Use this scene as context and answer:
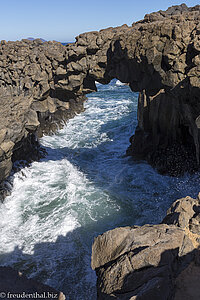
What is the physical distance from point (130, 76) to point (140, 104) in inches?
231

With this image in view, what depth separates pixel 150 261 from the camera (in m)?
6.47

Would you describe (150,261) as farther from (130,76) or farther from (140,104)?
(140,104)

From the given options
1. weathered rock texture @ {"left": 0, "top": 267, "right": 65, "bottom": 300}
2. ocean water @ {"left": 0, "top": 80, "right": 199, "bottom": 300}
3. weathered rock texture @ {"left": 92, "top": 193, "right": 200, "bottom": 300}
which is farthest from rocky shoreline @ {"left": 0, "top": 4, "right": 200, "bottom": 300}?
ocean water @ {"left": 0, "top": 80, "right": 199, "bottom": 300}

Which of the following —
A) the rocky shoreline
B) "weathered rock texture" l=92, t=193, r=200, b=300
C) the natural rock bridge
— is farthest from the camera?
the natural rock bridge

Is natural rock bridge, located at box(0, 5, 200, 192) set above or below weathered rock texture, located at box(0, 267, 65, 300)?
above

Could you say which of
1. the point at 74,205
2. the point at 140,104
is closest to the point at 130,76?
the point at 140,104

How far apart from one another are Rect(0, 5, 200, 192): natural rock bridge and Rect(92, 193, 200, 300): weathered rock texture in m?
5.64

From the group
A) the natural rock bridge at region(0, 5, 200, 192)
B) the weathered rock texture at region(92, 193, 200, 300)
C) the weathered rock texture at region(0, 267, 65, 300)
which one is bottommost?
the weathered rock texture at region(0, 267, 65, 300)

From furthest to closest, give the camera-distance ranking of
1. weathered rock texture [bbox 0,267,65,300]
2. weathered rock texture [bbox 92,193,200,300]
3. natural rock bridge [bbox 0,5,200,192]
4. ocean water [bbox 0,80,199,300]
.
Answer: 1. natural rock bridge [bbox 0,5,200,192]
2. ocean water [bbox 0,80,199,300]
3. weathered rock texture [bbox 0,267,65,300]
4. weathered rock texture [bbox 92,193,200,300]

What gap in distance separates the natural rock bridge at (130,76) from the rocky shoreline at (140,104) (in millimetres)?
54

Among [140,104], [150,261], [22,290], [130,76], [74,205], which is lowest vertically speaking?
[74,205]

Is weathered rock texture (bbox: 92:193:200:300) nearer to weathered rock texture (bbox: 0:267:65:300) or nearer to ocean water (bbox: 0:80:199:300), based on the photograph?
weathered rock texture (bbox: 0:267:65:300)

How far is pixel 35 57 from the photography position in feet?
52.5

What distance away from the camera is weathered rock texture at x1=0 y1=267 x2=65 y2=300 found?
24.2ft
